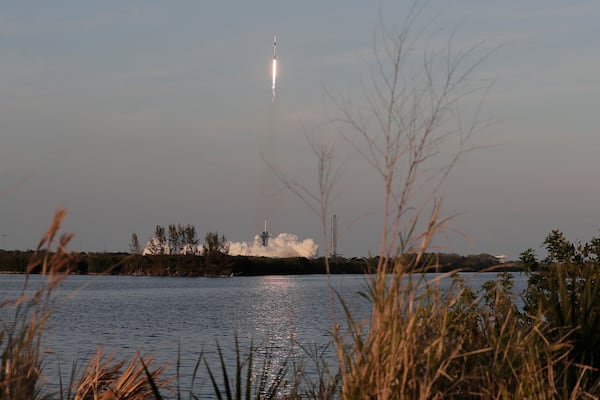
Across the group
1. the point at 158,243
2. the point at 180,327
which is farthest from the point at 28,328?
the point at 158,243

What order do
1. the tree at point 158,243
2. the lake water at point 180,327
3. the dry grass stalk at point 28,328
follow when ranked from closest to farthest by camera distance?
the dry grass stalk at point 28,328 → the lake water at point 180,327 → the tree at point 158,243

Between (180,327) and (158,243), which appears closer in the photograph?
(180,327)

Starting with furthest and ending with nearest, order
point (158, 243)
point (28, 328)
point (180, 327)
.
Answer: point (158, 243) < point (180, 327) < point (28, 328)

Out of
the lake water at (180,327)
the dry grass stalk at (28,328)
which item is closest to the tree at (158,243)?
the lake water at (180,327)

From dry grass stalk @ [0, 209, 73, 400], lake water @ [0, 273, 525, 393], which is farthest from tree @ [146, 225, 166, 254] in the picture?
dry grass stalk @ [0, 209, 73, 400]

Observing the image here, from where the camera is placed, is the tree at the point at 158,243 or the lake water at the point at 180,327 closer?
the lake water at the point at 180,327

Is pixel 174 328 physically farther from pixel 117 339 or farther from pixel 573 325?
pixel 573 325

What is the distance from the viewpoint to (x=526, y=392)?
658 centimetres

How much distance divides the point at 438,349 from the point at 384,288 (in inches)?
21.7

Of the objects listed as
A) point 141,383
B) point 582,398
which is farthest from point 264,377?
point 582,398

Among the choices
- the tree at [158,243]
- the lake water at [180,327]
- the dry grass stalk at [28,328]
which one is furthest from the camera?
the tree at [158,243]

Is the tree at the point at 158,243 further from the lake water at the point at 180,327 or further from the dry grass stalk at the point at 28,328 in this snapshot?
the dry grass stalk at the point at 28,328

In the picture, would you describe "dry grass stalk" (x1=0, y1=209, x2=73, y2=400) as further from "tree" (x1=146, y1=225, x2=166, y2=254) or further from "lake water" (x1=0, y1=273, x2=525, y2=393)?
"tree" (x1=146, y1=225, x2=166, y2=254)

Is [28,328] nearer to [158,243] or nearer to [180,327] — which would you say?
[180,327]
